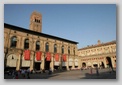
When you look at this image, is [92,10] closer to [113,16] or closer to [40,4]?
[113,16]

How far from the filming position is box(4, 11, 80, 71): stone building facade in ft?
42.9

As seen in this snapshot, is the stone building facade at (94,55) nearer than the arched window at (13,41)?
No

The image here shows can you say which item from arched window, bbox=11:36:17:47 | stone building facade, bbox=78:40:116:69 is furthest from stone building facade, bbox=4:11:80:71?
stone building facade, bbox=78:40:116:69

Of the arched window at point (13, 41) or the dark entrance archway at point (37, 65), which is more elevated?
the arched window at point (13, 41)

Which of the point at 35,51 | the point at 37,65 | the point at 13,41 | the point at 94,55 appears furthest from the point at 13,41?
the point at 94,55

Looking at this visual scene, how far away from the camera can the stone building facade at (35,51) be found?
515 inches

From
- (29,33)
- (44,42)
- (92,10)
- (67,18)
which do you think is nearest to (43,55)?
(44,42)

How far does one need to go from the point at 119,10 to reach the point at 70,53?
12.6 metres

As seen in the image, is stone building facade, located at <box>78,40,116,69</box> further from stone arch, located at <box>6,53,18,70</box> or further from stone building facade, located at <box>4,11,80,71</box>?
stone arch, located at <box>6,53,18,70</box>

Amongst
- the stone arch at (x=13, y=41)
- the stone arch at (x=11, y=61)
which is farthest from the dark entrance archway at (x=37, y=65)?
the stone arch at (x=13, y=41)

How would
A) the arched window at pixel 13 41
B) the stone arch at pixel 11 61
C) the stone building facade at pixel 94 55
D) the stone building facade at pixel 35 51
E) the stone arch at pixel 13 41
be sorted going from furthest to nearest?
the stone building facade at pixel 94 55
the arched window at pixel 13 41
the stone arch at pixel 13 41
the stone building facade at pixel 35 51
the stone arch at pixel 11 61

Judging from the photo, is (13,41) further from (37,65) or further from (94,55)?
(94,55)

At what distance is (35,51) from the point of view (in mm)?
15883

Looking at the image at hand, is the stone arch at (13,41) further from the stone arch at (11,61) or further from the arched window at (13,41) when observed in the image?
the stone arch at (11,61)
